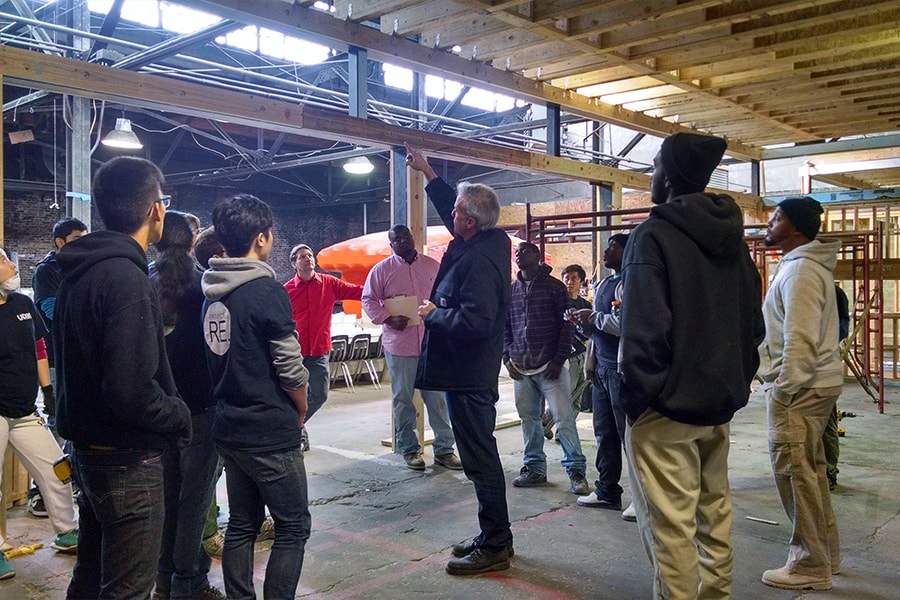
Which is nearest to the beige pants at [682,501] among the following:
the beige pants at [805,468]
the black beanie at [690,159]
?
the black beanie at [690,159]

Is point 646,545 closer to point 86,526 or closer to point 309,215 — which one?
point 86,526

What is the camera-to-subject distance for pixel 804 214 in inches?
131

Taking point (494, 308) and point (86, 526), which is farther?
point (494, 308)

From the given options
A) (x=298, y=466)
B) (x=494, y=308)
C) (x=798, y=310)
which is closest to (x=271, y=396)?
(x=298, y=466)

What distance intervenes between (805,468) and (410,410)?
3.19 meters

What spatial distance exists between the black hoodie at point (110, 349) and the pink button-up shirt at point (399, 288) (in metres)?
3.45

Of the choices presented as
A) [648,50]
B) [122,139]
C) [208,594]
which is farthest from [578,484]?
[122,139]

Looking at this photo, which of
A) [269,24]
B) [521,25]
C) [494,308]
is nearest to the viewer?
[494,308]

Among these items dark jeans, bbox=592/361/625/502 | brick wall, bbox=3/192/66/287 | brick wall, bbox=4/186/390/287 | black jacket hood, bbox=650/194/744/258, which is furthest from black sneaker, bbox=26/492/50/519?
brick wall, bbox=3/192/66/287

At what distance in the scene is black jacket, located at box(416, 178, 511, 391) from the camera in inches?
137

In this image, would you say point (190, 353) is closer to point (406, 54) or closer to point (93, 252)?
point (93, 252)

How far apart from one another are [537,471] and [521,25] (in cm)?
316

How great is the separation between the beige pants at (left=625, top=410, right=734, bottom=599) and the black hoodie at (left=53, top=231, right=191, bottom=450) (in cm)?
154

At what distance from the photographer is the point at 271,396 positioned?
2.64 m
